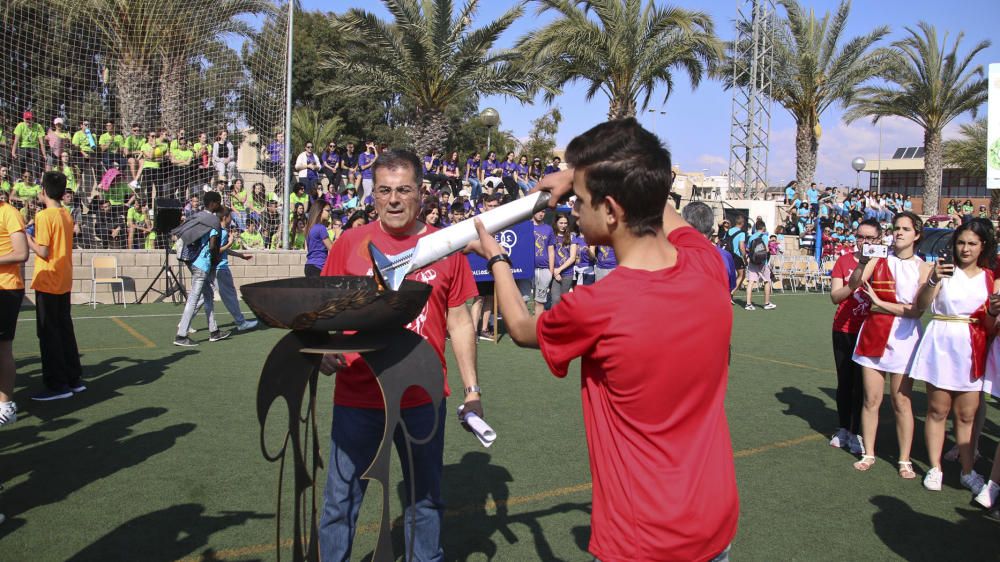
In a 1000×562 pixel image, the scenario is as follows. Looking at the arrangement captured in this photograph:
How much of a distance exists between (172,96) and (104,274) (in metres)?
4.62

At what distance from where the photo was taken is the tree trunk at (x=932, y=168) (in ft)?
92.4

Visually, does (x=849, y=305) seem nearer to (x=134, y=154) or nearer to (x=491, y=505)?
(x=491, y=505)

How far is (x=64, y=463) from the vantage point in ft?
16.7

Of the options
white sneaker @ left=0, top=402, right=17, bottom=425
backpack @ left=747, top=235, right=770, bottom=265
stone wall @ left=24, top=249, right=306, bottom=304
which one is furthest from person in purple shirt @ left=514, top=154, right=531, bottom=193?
white sneaker @ left=0, top=402, right=17, bottom=425

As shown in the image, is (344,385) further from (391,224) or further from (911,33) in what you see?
(911,33)

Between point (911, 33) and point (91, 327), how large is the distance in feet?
89.8

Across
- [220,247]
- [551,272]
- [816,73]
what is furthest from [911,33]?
[220,247]

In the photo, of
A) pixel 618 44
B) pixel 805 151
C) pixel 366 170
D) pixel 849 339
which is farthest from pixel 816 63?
pixel 849 339

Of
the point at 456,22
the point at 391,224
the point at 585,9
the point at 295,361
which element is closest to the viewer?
the point at 295,361

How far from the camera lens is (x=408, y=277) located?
3.09m

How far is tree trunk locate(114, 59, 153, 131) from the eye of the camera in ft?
51.9

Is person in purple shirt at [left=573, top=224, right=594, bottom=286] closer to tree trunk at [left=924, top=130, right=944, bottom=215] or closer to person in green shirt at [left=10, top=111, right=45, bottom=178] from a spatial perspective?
person in green shirt at [left=10, top=111, right=45, bottom=178]

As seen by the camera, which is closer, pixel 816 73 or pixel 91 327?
pixel 91 327

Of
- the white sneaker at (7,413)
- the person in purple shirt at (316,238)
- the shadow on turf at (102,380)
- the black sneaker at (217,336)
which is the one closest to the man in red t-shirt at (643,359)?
the white sneaker at (7,413)
